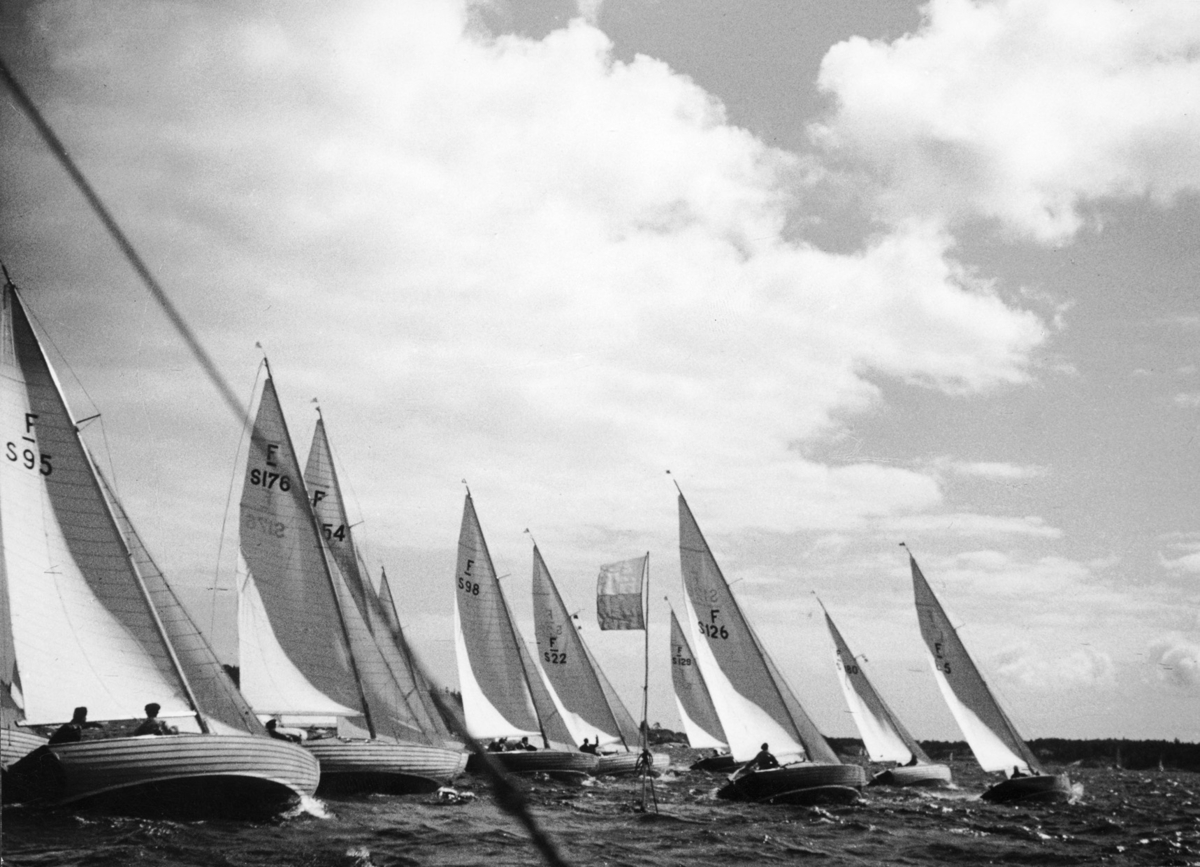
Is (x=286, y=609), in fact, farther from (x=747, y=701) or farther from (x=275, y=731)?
(x=747, y=701)

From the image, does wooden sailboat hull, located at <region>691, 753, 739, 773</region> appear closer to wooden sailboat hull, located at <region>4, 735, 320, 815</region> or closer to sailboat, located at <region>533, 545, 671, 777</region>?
sailboat, located at <region>533, 545, 671, 777</region>

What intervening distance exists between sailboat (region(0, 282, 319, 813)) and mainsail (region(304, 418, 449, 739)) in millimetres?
12138

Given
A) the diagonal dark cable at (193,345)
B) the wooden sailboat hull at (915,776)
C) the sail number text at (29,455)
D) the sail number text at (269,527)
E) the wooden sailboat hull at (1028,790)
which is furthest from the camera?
the wooden sailboat hull at (915,776)

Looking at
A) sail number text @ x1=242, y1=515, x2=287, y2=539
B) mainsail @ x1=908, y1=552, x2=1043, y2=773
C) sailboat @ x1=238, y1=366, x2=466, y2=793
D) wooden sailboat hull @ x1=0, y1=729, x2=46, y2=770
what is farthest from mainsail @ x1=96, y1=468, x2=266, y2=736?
mainsail @ x1=908, y1=552, x2=1043, y2=773

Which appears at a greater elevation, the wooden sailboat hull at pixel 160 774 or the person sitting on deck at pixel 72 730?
the person sitting on deck at pixel 72 730

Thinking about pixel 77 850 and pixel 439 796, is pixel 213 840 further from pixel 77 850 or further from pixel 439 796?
pixel 439 796

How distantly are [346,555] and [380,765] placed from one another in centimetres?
843

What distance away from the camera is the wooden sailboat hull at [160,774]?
19969 millimetres

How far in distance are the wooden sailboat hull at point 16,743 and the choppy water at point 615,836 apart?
646cm

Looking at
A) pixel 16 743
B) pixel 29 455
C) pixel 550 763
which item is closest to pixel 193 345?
pixel 29 455

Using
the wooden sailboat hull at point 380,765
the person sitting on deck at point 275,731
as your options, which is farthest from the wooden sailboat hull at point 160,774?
the person sitting on deck at point 275,731

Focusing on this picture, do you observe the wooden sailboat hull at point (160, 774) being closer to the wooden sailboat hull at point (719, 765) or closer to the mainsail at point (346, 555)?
the mainsail at point (346, 555)

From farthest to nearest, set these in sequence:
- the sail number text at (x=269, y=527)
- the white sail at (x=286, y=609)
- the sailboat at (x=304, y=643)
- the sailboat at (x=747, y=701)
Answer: the sailboat at (x=747, y=701), the sail number text at (x=269, y=527), the white sail at (x=286, y=609), the sailboat at (x=304, y=643)

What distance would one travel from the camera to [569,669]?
56594mm
